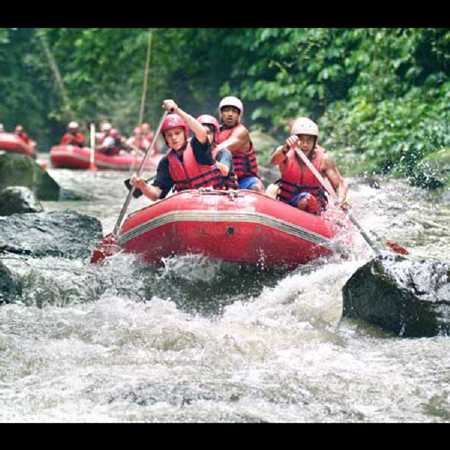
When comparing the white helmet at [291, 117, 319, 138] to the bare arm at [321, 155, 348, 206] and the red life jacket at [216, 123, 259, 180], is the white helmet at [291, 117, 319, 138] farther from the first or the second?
the red life jacket at [216, 123, 259, 180]

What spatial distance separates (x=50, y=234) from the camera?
27.0ft

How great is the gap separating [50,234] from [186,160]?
5.82 ft

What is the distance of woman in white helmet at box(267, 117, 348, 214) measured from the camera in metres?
7.47

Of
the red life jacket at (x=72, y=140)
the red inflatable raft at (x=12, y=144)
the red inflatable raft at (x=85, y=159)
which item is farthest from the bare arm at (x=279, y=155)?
the red inflatable raft at (x=12, y=144)

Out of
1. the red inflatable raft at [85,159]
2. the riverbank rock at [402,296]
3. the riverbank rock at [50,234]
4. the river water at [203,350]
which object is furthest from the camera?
the red inflatable raft at [85,159]

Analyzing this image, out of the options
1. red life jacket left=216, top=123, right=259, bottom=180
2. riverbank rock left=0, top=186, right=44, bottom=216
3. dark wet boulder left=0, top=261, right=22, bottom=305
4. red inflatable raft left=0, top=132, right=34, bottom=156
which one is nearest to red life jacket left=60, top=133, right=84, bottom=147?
red inflatable raft left=0, top=132, right=34, bottom=156

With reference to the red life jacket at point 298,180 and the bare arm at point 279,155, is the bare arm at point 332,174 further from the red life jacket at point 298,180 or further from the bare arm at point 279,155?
the bare arm at point 279,155

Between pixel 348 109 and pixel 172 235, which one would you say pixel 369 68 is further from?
pixel 172 235

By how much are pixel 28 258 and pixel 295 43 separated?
1013 cm

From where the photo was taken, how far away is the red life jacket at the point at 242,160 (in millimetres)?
8188

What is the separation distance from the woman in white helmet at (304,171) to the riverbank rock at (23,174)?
19.8ft

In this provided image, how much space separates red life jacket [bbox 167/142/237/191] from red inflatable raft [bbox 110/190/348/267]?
434 mm

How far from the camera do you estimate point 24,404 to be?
171 inches
